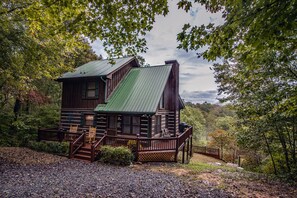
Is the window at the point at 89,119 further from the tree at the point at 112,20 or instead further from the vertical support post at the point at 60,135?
the tree at the point at 112,20

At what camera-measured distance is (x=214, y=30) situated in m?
3.74

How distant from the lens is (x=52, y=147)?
39.7 ft

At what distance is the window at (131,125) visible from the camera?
13.2 metres

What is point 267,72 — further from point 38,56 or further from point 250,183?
point 38,56

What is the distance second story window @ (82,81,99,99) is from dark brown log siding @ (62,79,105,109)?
0.84 feet

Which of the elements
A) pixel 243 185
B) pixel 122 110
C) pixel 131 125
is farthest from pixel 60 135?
pixel 243 185

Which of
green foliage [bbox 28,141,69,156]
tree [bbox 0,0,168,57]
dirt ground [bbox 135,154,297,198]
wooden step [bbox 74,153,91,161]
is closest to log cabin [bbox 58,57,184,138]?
green foliage [bbox 28,141,69,156]

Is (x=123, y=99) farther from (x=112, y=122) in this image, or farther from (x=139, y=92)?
(x=112, y=122)

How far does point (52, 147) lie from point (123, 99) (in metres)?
5.85

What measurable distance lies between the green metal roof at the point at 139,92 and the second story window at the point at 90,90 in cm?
136

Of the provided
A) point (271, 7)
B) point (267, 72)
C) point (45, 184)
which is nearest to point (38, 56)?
point (45, 184)

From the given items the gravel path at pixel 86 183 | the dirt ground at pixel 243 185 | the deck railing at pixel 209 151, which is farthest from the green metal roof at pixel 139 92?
the deck railing at pixel 209 151

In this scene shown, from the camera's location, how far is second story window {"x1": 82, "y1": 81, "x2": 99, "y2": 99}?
14.5 m

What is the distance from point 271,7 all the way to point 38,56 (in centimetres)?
964
